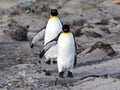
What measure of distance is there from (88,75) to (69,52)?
57cm

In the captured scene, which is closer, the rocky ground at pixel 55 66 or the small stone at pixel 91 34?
the rocky ground at pixel 55 66

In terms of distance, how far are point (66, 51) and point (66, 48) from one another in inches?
2.4

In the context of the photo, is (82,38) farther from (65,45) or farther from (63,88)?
(63,88)

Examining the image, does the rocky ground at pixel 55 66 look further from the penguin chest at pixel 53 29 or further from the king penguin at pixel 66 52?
the penguin chest at pixel 53 29

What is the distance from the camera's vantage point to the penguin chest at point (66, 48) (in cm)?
986

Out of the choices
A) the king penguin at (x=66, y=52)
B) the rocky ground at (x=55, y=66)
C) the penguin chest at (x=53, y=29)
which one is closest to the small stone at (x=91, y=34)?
the rocky ground at (x=55, y=66)

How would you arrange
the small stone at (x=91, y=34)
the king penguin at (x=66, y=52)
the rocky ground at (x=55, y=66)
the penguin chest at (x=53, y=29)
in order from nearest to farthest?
1. the rocky ground at (x=55, y=66)
2. the king penguin at (x=66, y=52)
3. the penguin chest at (x=53, y=29)
4. the small stone at (x=91, y=34)

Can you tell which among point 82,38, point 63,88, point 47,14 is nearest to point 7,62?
point 63,88

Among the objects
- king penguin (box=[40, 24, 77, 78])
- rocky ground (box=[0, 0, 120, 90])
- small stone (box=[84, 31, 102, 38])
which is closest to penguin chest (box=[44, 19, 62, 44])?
rocky ground (box=[0, 0, 120, 90])

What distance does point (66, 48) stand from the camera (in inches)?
389

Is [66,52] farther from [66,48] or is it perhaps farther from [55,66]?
[55,66]

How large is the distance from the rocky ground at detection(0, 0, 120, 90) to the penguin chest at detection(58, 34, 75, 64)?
0.36 m

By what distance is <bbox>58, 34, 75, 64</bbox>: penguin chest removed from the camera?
986 cm

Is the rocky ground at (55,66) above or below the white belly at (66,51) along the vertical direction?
below
